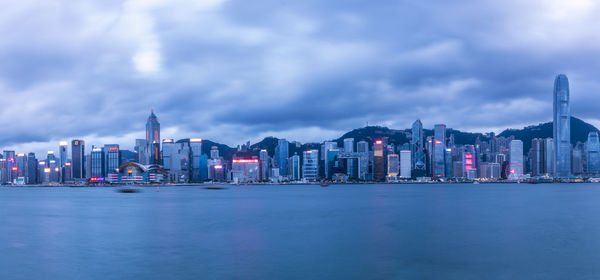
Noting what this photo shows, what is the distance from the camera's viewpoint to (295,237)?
162ft

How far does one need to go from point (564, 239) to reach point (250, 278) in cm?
3370

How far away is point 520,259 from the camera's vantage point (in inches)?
1419

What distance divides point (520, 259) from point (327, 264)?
15183 millimetres

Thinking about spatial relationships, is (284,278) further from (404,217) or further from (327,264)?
(404,217)

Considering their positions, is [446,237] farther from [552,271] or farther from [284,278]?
[284,278]

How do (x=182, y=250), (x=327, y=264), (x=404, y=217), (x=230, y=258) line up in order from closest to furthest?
1. (x=327, y=264)
2. (x=230, y=258)
3. (x=182, y=250)
4. (x=404, y=217)

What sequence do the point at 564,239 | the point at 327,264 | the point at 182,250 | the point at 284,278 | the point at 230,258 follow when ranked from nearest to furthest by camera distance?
the point at 284,278 → the point at 327,264 → the point at 230,258 → the point at 182,250 → the point at 564,239

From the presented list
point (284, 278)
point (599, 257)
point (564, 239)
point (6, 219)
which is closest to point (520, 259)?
point (599, 257)

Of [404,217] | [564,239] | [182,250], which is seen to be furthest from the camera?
[404,217]

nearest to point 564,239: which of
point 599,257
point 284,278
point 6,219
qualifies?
point 599,257

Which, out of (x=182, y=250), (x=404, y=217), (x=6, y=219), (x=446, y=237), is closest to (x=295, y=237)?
(x=182, y=250)

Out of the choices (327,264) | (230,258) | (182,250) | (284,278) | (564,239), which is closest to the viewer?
(284,278)

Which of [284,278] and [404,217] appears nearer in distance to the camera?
[284,278]

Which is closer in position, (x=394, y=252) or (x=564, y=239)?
(x=394, y=252)
